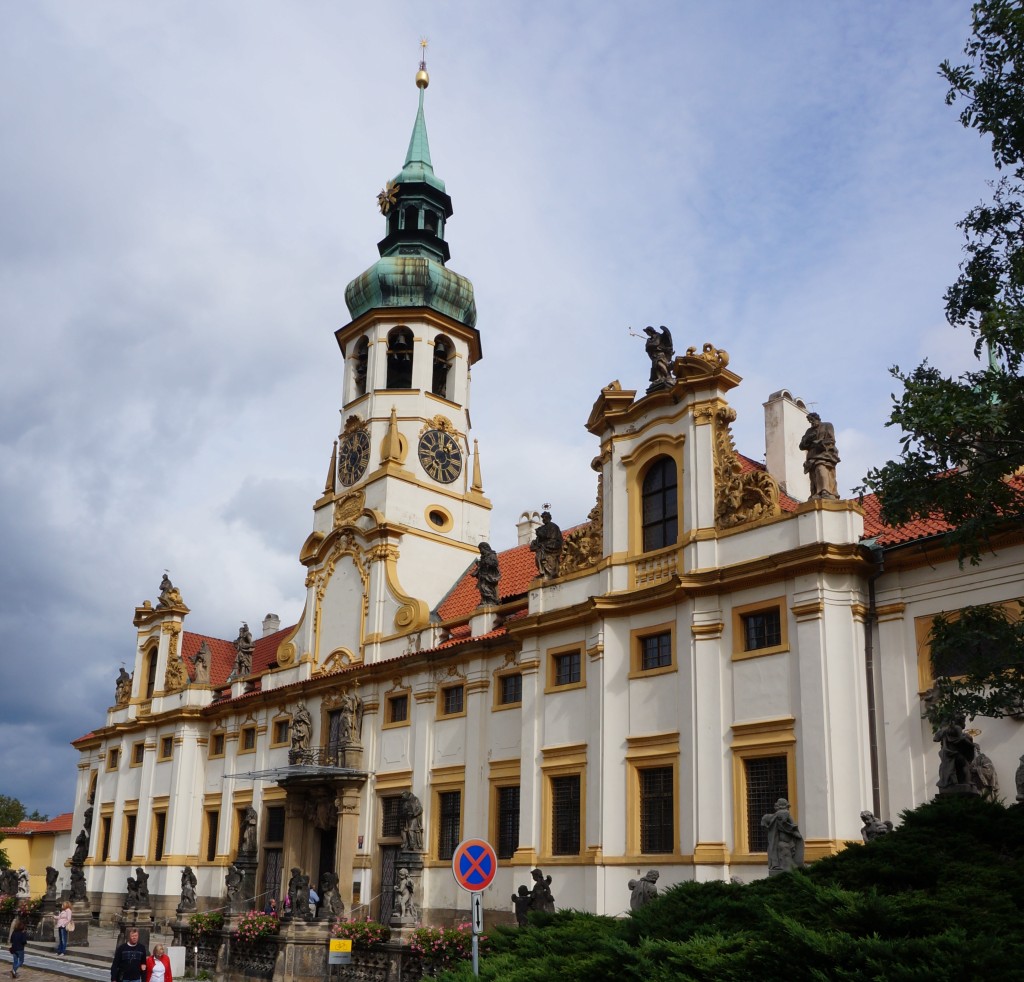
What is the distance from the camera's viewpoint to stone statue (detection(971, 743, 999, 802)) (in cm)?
1820

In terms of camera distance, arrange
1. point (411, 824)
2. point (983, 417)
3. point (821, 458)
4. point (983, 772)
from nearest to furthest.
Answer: point (983, 417)
point (983, 772)
point (821, 458)
point (411, 824)

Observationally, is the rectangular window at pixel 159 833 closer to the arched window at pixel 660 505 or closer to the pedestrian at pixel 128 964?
the arched window at pixel 660 505

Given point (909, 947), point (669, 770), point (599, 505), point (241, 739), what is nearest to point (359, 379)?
point (241, 739)

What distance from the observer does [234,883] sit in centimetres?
3572

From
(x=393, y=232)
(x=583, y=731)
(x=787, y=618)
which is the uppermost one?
(x=393, y=232)

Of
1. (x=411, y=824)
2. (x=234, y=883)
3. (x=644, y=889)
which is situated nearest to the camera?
(x=644, y=889)

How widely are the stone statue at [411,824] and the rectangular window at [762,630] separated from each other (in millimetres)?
11481

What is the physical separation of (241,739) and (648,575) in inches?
808

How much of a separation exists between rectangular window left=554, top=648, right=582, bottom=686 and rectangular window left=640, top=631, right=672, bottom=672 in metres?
1.98

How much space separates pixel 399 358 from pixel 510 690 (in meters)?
15.2

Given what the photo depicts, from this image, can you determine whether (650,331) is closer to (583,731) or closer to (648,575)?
(648,575)

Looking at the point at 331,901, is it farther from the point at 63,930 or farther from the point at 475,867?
the point at 475,867

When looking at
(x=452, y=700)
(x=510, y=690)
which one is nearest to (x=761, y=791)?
(x=510, y=690)

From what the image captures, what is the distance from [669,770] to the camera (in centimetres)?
2434
